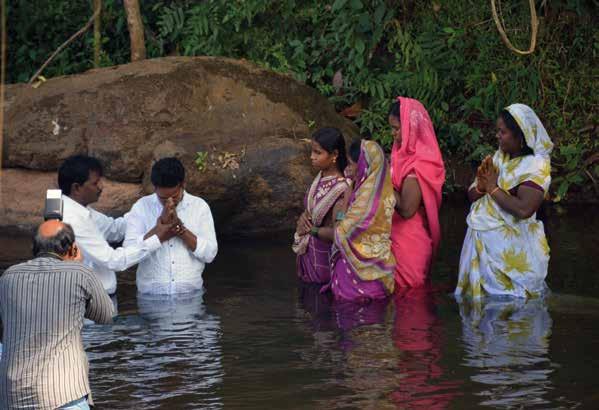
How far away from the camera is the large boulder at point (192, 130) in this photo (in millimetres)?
10609

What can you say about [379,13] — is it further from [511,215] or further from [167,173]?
[167,173]

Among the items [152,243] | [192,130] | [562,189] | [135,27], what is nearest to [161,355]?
[152,243]

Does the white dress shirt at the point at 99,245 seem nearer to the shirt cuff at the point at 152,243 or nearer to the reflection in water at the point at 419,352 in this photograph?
the shirt cuff at the point at 152,243

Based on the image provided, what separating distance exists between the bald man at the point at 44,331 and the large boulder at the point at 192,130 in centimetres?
565

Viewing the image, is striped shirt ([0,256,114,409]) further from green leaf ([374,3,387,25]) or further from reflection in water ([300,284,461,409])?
green leaf ([374,3,387,25])

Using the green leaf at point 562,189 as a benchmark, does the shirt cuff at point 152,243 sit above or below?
below

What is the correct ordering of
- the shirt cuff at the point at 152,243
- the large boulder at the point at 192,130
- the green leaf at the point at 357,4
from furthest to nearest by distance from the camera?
1. the green leaf at the point at 357,4
2. the large boulder at the point at 192,130
3. the shirt cuff at the point at 152,243

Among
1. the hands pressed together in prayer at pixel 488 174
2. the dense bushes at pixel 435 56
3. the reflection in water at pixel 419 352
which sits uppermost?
the dense bushes at pixel 435 56

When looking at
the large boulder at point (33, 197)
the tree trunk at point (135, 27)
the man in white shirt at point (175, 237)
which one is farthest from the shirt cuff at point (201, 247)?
the tree trunk at point (135, 27)

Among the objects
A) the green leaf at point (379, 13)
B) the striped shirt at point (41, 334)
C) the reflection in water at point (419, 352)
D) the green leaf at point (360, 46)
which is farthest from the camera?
the green leaf at point (360, 46)

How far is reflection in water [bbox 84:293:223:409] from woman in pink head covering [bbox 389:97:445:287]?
4.92 feet

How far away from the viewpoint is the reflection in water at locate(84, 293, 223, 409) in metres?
6.20

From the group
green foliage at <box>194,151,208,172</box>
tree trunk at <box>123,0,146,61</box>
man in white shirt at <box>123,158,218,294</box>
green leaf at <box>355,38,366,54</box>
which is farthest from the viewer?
green leaf at <box>355,38,366,54</box>

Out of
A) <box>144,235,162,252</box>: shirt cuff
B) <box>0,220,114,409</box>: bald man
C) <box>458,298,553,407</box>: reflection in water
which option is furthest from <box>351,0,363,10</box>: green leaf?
<box>0,220,114,409</box>: bald man
